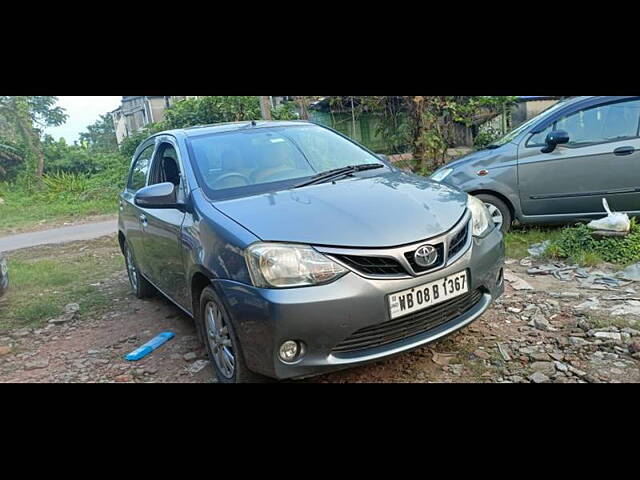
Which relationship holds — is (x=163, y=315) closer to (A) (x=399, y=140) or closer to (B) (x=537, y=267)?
(B) (x=537, y=267)

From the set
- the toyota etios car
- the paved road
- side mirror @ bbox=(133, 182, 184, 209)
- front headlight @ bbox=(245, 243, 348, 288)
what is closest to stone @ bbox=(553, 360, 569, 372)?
the toyota etios car

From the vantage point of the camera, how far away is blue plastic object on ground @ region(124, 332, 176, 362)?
3732mm

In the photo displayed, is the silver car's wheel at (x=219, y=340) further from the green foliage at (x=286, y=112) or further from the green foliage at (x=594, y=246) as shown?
the green foliage at (x=286, y=112)

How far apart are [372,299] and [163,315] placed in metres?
2.88

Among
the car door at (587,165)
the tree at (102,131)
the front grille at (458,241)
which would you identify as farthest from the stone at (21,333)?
the tree at (102,131)

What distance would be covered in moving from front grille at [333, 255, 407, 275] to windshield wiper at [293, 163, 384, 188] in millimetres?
925

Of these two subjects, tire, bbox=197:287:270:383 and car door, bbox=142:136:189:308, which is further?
car door, bbox=142:136:189:308

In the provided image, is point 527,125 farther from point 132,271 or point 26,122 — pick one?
point 26,122

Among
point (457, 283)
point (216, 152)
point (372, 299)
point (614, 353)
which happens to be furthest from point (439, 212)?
point (216, 152)

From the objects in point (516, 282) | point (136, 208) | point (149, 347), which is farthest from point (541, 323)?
point (136, 208)

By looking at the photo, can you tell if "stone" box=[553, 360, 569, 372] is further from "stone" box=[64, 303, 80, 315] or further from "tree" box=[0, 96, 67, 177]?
"tree" box=[0, 96, 67, 177]

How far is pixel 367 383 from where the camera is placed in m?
2.90

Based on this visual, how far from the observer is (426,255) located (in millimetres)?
2523

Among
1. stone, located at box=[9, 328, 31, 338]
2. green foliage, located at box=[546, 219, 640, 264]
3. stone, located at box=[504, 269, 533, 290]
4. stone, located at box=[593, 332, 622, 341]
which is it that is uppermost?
green foliage, located at box=[546, 219, 640, 264]
